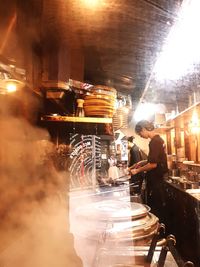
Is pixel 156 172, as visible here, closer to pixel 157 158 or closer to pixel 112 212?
pixel 157 158

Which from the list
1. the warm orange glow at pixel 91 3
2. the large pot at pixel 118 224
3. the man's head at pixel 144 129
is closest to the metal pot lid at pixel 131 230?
the large pot at pixel 118 224

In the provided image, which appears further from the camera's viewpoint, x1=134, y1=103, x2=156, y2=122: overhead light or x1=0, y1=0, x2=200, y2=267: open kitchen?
x1=134, y1=103, x2=156, y2=122: overhead light

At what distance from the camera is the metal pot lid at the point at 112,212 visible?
269 centimetres

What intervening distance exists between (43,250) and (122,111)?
2080 mm

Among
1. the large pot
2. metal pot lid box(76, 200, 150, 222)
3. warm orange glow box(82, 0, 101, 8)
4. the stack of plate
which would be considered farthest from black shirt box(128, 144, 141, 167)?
warm orange glow box(82, 0, 101, 8)

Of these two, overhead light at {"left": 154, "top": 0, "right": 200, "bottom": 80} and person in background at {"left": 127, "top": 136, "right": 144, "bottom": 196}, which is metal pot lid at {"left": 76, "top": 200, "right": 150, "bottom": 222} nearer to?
overhead light at {"left": 154, "top": 0, "right": 200, "bottom": 80}

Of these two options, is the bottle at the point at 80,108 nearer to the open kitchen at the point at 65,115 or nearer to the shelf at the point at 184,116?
the open kitchen at the point at 65,115

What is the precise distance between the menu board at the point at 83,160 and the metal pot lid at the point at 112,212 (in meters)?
3.30

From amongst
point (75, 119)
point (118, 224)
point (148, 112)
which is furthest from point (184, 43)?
point (148, 112)

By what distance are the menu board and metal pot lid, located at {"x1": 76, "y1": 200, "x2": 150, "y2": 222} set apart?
330cm

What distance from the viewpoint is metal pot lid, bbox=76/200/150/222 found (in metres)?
2.69

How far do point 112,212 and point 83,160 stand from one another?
18.2ft

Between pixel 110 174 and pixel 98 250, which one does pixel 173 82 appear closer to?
pixel 110 174

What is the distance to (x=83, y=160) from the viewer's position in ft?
27.6
